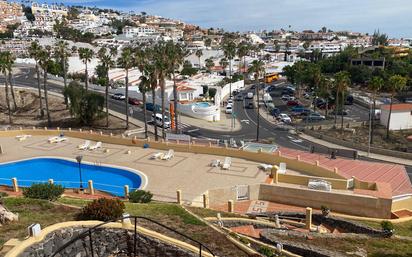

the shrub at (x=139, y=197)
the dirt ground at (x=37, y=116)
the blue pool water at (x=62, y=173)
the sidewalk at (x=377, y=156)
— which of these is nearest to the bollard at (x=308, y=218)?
the shrub at (x=139, y=197)

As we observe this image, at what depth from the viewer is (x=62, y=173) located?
3628 cm

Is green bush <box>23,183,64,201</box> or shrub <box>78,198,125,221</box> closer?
shrub <box>78,198,125,221</box>

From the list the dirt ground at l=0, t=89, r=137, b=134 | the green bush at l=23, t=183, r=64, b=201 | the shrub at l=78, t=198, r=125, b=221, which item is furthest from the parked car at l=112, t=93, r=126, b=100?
the shrub at l=78, t=198, r=125, b=221

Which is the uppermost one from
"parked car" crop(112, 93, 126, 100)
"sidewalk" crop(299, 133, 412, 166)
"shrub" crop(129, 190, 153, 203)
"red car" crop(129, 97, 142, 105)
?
"parked car" crop(112, 93, 126, 100)

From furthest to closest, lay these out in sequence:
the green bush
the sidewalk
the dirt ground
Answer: the dirt ground < the sidewalk < the green bush

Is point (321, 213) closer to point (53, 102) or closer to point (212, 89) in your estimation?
point (212, 89)

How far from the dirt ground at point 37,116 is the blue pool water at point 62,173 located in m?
20.3

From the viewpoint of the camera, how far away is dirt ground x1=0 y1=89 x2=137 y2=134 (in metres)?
61.2

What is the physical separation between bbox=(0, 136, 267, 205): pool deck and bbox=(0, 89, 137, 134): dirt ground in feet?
51.5

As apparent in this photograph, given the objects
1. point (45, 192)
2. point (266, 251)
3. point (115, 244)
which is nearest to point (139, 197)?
point (45, 192)

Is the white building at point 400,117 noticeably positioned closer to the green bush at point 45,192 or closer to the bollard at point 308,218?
the bollard at point 308,218

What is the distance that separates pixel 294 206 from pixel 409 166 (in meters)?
26.1

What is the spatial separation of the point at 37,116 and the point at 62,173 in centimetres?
3887

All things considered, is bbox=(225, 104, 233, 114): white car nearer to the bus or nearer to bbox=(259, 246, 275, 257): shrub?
the bus
